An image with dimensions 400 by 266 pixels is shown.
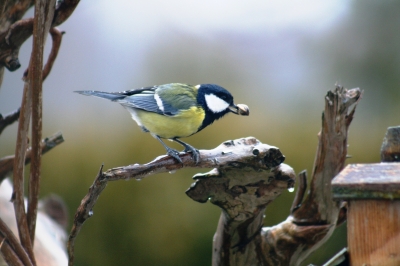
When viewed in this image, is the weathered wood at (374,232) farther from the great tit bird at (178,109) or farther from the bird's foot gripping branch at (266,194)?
the great tit bird at (178,109)

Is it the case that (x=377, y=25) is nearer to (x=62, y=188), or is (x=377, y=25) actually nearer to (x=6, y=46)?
(x=62, y=188)

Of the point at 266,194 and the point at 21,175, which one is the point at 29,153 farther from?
the point at 266,194

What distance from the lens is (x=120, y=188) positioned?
1539 millimetres

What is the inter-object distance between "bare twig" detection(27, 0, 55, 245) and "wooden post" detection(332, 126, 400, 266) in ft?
1.26

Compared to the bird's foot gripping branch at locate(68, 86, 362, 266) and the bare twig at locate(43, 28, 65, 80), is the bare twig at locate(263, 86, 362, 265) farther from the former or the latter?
the bare twig at locate(43, 28, 65, 80)

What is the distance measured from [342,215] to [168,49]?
1074mm

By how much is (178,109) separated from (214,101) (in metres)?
0.07

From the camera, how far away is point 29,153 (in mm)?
771

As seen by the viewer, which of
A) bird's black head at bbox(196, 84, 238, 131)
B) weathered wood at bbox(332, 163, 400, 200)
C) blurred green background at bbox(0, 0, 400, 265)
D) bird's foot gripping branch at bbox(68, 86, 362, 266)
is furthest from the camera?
blurred green background at bbox(0, 0, 400, 265)

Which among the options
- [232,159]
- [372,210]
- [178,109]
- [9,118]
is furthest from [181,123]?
[372,210]

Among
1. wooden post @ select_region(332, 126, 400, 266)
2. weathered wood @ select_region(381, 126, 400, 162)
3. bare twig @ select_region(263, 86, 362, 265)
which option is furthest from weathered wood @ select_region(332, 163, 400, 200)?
bare twig @ select_region(263, 86, 362, 265)

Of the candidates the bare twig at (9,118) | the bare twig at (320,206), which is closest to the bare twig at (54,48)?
the bare twig at (9,118)

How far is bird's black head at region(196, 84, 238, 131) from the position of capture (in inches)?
31.8

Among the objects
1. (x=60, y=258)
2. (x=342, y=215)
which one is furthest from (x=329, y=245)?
(x=60, y=258)
